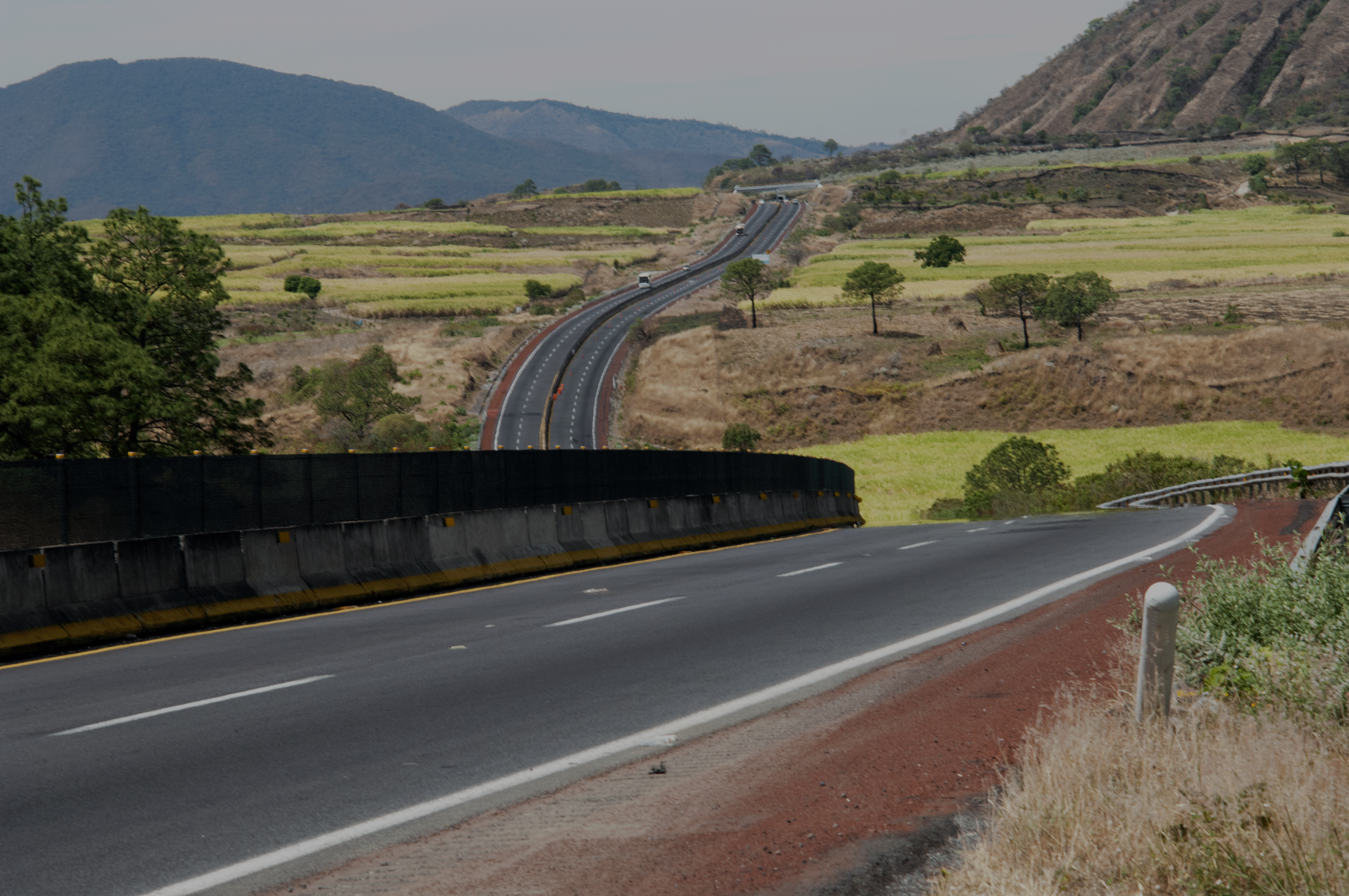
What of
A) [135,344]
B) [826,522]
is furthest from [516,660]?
[135,344]

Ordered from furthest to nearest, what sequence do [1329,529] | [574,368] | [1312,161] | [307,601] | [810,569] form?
1. [1312,161]
2. [574,368]
3. [810,569]
4. [307,601]
5. [1329,529]

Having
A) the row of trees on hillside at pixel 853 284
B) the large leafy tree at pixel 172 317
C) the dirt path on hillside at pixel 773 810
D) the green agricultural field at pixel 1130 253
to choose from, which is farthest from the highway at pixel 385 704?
the green agricultural field at pixel 1130 253

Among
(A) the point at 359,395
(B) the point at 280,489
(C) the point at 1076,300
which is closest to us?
(B) the point at 280,489

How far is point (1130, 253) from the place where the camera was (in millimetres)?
116500

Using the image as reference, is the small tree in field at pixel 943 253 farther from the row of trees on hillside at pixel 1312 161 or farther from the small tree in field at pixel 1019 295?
the row of trees on hillside at pixel 1312 161

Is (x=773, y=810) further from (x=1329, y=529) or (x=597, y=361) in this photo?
(x=597, y=361)

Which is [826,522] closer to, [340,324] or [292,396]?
[292,396]

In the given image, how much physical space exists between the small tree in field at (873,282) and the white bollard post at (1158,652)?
8694 centimetres

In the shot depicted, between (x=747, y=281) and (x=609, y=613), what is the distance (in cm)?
8958

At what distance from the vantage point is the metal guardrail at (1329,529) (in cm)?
871

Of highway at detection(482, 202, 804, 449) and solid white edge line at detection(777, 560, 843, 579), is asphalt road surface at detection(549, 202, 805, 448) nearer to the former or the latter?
highway at detection(482, 202, 804, 449)

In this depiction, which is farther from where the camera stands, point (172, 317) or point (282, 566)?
point (172, 317)

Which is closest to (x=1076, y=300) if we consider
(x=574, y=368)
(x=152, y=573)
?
(x=574, y=368)

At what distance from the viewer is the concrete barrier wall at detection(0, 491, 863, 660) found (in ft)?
38.9
